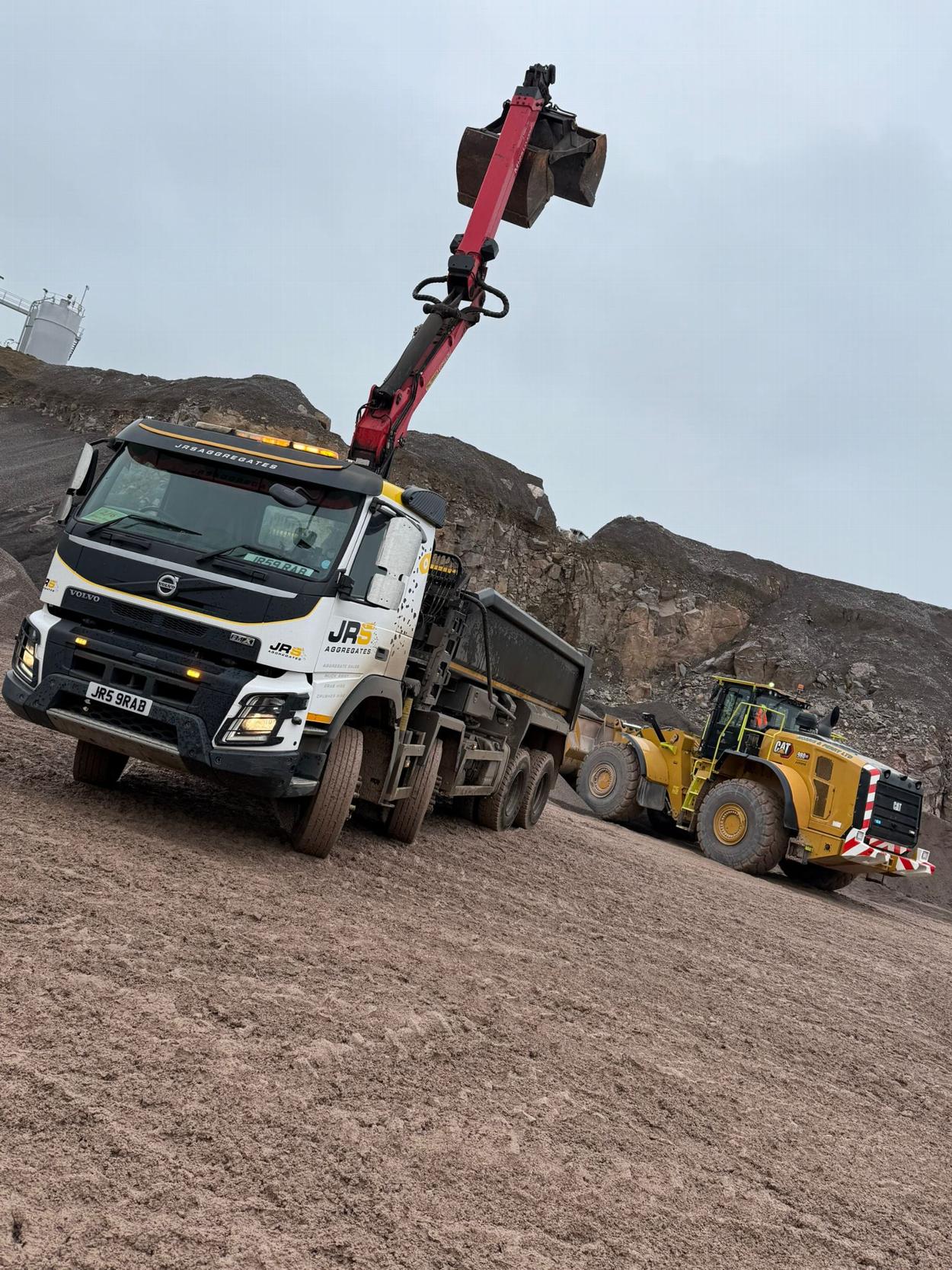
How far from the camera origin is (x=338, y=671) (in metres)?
6.18

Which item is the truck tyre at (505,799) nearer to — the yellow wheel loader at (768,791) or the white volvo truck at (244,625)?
the white volvo truck at (244,625)

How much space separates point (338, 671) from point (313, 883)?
1.29 meters

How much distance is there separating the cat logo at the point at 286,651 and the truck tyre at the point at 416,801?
91.0 inches

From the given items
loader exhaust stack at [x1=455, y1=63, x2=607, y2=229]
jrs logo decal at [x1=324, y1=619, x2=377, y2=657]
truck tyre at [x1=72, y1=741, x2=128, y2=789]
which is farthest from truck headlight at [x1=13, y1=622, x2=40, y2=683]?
loader exhaust stack at [x1=455, y1=63, x2=607, y2=229]

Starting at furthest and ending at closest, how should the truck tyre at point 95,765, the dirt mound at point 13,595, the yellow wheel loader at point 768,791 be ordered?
the dirt mound at point 13,595, the yellow wheel loader at point 768,791, the truck tyre at point 95,765

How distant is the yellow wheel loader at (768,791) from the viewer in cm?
1377

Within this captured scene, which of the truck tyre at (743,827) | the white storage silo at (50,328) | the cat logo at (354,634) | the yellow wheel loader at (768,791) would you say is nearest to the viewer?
the cat logo at (354,634)

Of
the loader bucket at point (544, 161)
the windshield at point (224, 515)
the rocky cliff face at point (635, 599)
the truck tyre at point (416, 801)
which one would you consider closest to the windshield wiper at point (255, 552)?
the windshield at point (224, 515)

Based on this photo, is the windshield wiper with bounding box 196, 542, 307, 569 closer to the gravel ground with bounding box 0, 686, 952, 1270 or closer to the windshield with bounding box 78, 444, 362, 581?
the windshield with bounding box 78, 444, 362, 581

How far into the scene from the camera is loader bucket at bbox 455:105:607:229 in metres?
10.2

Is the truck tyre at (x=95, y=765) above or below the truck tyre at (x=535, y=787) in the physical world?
below

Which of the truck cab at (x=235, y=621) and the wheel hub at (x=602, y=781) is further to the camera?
the wheel hub at (x=602, y=781)

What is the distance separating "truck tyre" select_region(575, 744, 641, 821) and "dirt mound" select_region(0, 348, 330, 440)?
56.3 feet

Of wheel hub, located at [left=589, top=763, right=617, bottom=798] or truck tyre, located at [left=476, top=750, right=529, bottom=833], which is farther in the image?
wheel hub, located at [left=589, top=763, right=617, bottom=798]
